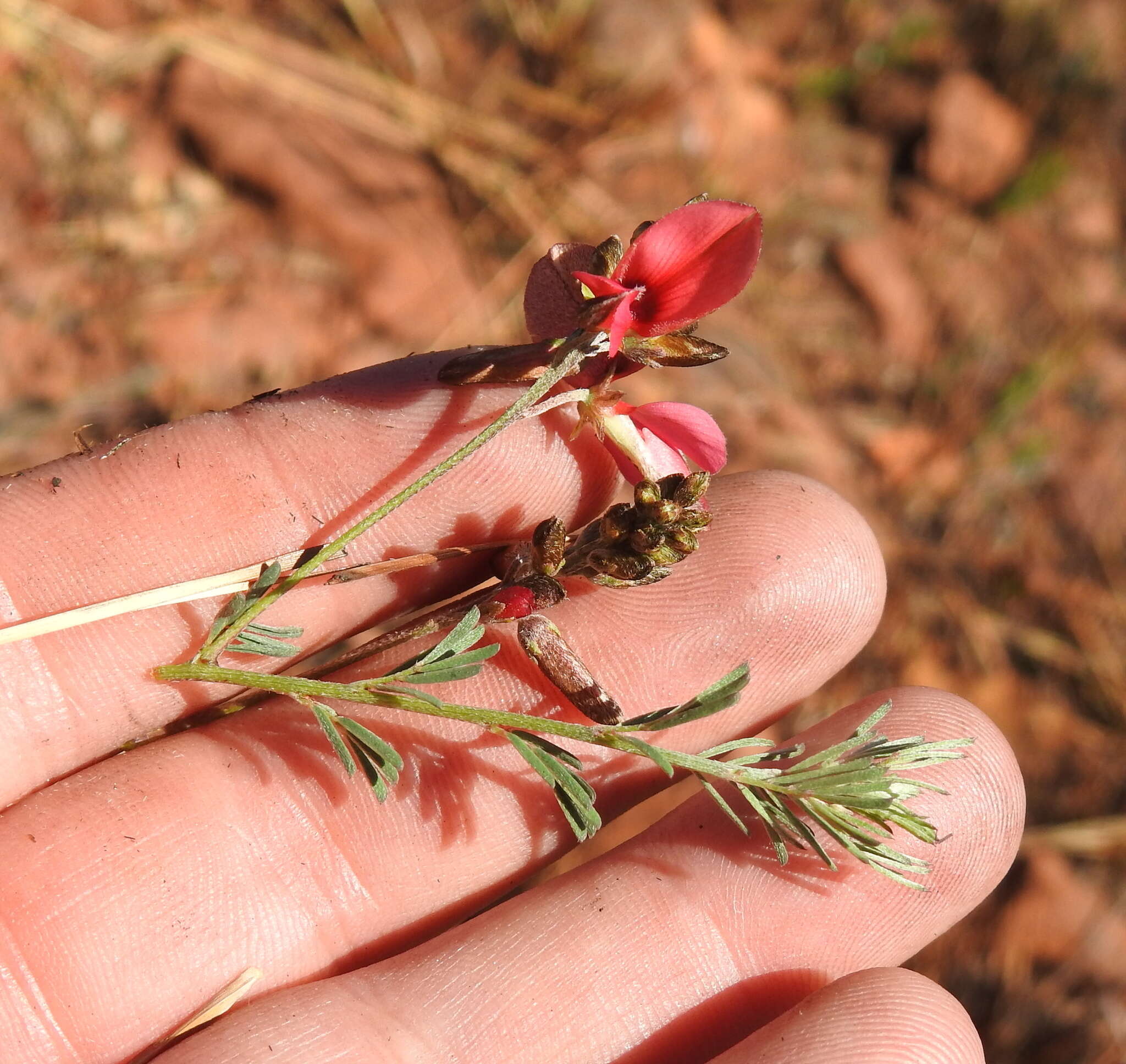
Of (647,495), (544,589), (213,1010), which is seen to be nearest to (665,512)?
(647,495)

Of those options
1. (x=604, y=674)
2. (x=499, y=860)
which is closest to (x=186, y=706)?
(x=499, y=860)

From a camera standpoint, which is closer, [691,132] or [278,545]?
[278,545]

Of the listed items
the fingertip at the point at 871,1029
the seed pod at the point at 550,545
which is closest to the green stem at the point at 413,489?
the seed pod at the point at 550,545

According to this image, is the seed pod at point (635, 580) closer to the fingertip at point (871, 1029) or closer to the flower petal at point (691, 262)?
the flower petal at point (691, 262)

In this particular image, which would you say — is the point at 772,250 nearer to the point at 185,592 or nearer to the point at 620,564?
the point at 620,564

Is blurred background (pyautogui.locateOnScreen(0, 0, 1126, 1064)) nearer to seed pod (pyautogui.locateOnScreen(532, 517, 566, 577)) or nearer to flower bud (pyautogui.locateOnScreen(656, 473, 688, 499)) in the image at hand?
seed pod (pyautogui.locateOnScreen(532, 517, 566, 577))

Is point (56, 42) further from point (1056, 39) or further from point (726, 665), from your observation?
point (1056, 39)

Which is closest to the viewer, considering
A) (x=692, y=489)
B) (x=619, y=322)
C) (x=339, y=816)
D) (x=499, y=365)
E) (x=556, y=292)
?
(x=619, y=322)
